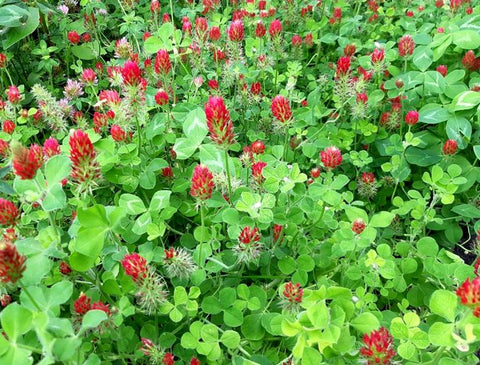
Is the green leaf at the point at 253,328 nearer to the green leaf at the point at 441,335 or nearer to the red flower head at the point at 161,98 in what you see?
the green leaf at the point at 441,335

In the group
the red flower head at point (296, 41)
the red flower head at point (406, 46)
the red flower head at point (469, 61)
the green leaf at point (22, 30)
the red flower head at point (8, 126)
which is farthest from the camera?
the red flower head at point (296, 41)

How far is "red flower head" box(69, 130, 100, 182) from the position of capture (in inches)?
55.5

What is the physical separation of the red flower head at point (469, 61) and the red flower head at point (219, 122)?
193 centimetres

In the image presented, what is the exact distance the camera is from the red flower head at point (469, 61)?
282 cm

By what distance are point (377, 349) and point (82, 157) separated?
40.4 inches

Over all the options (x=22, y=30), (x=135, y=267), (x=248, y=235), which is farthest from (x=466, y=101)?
(x=22, y=30)

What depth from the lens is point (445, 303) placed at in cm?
144

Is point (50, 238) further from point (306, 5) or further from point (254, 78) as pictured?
point (306, 5)

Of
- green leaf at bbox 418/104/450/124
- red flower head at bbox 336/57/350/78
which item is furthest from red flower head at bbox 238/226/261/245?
green leaf at bbox 418/104/450/124

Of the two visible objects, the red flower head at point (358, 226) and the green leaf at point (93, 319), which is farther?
the red flower head at point (358, 226)

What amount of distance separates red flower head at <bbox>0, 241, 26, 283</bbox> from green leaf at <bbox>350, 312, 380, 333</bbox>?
1.01 m

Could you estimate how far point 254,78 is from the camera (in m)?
2.82

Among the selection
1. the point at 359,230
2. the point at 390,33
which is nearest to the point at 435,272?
the point at 359,230

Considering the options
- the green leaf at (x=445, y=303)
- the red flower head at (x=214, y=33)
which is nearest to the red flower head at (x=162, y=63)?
the red flower head at (x=214, y=33)
